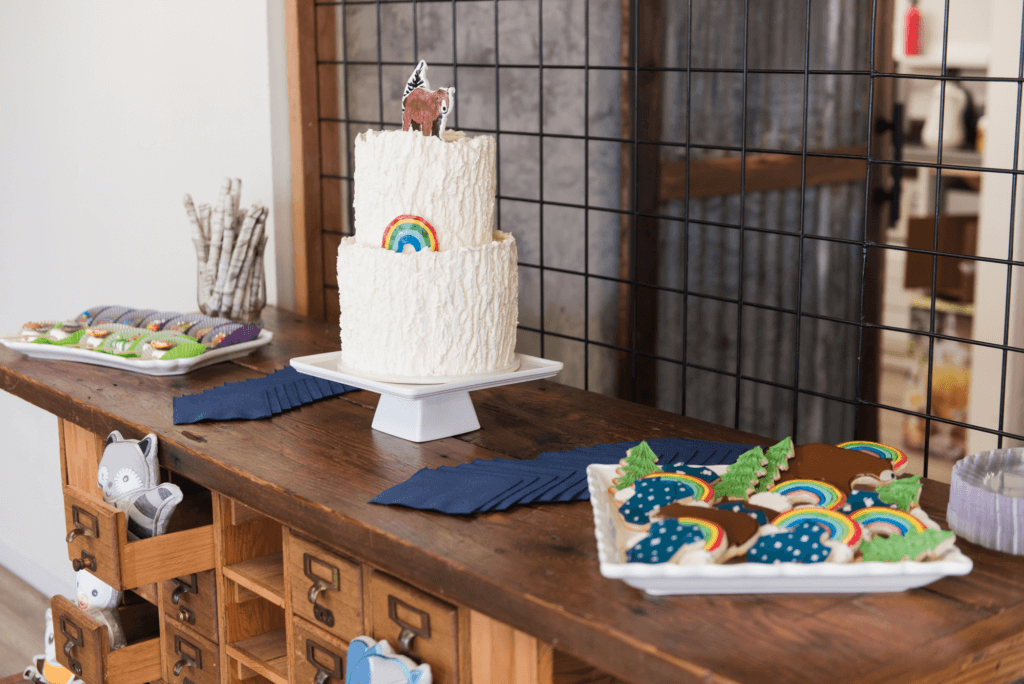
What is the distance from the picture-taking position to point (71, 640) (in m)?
1.46

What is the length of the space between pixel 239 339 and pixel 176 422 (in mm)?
339

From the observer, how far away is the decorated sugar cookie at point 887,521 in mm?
880

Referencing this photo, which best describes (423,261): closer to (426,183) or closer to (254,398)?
(426,183)

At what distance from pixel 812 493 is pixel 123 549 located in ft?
2.79

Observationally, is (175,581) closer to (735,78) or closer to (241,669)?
(241,669)

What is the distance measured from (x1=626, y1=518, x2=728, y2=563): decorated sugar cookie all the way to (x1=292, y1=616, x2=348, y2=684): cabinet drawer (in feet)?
1.53

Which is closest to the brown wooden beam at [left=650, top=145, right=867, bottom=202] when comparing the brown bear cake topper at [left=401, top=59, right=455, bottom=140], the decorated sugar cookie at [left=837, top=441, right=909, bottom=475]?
the brown bear cake topper at [left=401, top=59, right=455, bottom=140]

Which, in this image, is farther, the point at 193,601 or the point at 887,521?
the point at 193,601

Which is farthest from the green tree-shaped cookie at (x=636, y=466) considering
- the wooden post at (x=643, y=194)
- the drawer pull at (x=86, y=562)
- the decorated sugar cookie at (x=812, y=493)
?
the wooden post at (x=643, y=194)

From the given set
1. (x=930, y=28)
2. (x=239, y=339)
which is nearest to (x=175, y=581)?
(x=239, y=339)

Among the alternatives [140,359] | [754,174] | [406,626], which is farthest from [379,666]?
[754,174]

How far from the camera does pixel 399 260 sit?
48.0 inches

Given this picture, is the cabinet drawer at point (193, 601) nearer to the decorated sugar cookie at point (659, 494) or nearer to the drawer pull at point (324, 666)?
the drawer pull at point (324, 666)

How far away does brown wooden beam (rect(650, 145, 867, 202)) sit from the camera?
218cm
